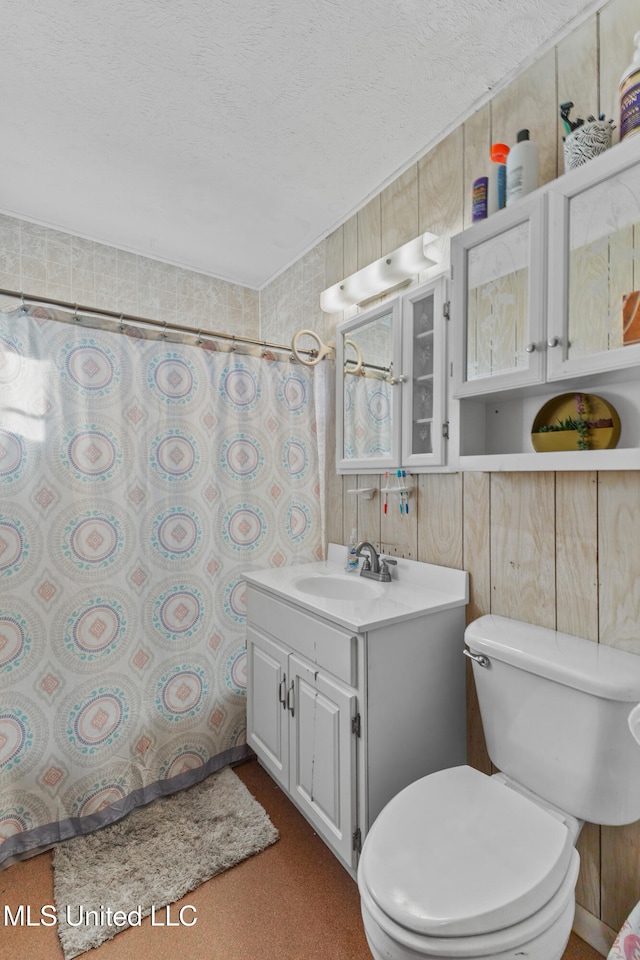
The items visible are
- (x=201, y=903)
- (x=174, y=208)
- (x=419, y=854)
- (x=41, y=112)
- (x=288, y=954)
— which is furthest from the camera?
(x=174, y=208)

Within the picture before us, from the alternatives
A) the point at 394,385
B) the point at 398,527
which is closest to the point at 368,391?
the point at 394,385

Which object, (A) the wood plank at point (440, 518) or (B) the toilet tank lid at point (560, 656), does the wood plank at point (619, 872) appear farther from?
(A) the wood plank at point (440, 518)

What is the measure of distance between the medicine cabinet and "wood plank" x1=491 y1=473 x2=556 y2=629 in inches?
10.4

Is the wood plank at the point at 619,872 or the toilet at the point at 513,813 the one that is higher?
the toilet at the point at 513,813

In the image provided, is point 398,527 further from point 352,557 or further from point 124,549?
point 124,549

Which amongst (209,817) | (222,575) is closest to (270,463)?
(222,575)

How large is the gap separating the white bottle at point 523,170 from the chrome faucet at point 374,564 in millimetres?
1205

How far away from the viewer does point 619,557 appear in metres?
1.17

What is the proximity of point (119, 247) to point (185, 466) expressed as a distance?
1.33 metres

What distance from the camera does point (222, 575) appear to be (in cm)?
195

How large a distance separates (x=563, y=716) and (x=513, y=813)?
0.24m

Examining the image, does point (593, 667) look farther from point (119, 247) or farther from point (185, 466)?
point (119, 247)

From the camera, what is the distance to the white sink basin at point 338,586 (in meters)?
1.77
